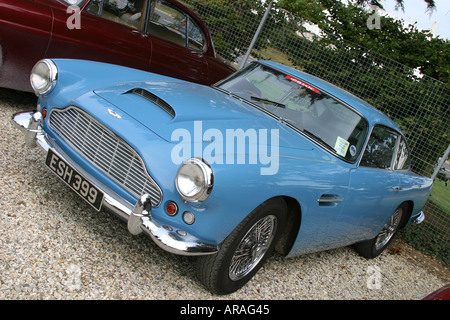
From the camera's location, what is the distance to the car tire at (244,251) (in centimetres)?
271

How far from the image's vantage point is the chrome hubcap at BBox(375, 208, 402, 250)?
16.2 ft

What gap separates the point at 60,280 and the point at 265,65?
2.81m

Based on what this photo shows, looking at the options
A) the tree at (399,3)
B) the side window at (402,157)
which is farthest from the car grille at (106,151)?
the tree at (399,3)

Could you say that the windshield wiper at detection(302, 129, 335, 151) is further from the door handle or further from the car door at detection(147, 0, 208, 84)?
the car door at detection(147, 0, 208, 84)

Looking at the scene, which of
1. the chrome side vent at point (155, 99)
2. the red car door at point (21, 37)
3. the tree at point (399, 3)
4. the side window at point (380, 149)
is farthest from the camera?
the tree at point (399, 3)

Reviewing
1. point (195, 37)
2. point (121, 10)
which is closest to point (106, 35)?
point (121, 10)

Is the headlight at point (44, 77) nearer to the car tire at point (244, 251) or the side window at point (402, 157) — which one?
the car tire at point (244, 251)

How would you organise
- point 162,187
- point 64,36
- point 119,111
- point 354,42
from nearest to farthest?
point 162,187 < point 119,111 < point 64,36 < point 354,42

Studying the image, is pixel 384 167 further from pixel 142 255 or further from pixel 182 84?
pixel 142 255

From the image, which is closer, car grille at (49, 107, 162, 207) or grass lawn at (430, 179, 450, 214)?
car grille at (49, 107, 162, 207)

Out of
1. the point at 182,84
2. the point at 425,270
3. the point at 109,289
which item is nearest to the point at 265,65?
the point at 182,84

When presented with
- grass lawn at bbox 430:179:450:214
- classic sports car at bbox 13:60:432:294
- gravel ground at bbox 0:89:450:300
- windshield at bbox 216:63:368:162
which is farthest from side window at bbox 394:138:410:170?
grass lawn at bbox 430:179:450:214

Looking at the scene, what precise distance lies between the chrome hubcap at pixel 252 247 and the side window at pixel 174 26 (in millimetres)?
3469

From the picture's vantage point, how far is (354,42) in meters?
8.12
